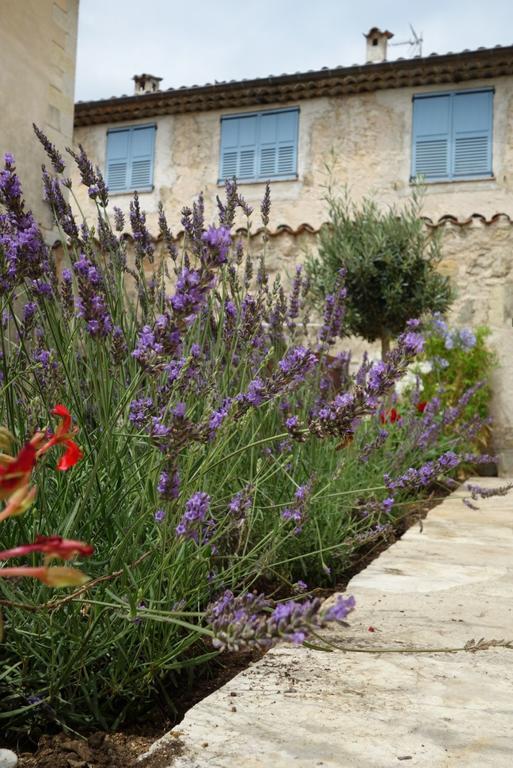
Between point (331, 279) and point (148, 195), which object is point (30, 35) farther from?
point (148, 195)

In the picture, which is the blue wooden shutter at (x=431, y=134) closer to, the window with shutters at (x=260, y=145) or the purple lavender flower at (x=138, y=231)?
the window with shutters at (x=260, y=145)

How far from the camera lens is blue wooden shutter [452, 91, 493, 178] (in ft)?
39.8

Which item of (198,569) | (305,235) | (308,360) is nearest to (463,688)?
(198,569)

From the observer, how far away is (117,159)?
14156mm

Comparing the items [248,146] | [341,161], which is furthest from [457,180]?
[248,146]

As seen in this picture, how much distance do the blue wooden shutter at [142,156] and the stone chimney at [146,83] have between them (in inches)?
89.6

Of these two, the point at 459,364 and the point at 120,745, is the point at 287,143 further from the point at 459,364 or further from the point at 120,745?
the point at 120,745

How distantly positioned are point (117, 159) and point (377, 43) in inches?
196

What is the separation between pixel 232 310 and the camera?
2.21 meters

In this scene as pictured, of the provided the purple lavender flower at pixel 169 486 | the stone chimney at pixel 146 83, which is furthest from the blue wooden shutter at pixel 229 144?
the purple lavender flower at pixel 169 486

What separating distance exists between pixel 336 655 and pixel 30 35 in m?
6.28

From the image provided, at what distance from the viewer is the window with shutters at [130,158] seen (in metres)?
13.8

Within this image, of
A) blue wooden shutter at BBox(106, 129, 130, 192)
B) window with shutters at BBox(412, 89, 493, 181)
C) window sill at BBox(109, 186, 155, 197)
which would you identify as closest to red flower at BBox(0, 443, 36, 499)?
window with shutters at BBox(412, 89, 493, 181)

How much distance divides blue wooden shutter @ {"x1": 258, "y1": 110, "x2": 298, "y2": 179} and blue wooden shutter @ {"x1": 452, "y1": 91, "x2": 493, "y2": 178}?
8.29ft
